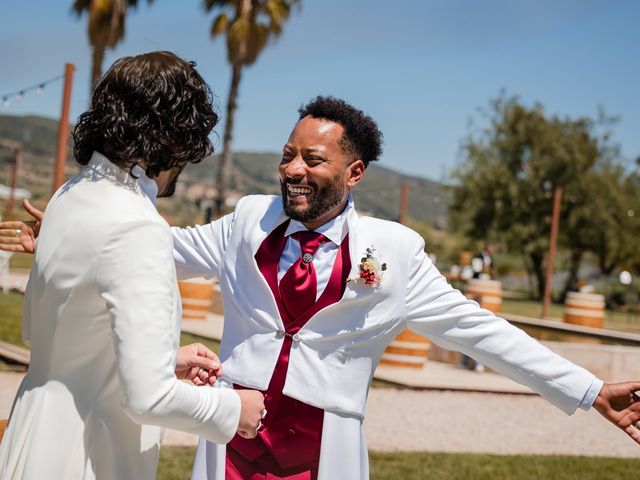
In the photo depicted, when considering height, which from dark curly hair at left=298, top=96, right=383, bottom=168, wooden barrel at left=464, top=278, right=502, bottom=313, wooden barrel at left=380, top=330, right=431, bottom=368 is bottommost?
wooden barrel at left=380, top=330, right=431, bottom=368

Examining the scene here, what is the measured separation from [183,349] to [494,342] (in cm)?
134

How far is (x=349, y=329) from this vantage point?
3182 mm

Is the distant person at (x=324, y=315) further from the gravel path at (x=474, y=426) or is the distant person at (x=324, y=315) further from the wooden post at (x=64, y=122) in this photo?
the wooden post at (x=64, y=122)

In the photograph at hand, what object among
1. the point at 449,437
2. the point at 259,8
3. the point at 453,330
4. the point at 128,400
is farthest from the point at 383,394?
the point at 259,8

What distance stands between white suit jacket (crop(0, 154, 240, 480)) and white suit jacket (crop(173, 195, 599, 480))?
1009 millimetres

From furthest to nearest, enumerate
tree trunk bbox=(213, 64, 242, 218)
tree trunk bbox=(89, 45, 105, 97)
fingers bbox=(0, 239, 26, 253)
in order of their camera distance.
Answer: tree trunk bbox=(213, 64, 242, 218)
tree trunk bbox=(89, 45, 105, 97)
fingers bbox=(0, 239, 26, 253)

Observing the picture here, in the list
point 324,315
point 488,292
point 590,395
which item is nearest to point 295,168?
point 324,315

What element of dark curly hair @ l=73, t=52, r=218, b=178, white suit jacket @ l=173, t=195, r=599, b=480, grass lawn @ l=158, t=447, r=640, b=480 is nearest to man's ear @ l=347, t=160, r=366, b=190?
white suit jacket @ l=173, t=195, r=599, b=480

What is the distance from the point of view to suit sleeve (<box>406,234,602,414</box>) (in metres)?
3.29

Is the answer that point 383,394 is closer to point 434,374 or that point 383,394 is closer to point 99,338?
point 434,374

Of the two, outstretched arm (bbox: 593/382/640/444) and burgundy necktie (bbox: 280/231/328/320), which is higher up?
burgundy necktie (bbox: 280/231/328/320)

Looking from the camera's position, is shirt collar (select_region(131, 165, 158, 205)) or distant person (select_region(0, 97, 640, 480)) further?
distant person (select_region(0, 97, 640, 480))

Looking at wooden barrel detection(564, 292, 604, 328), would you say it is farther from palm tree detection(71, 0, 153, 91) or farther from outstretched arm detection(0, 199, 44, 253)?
outstretched arm detection(0, 199, 44, 253)

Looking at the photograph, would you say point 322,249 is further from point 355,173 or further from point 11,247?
point 11,247
